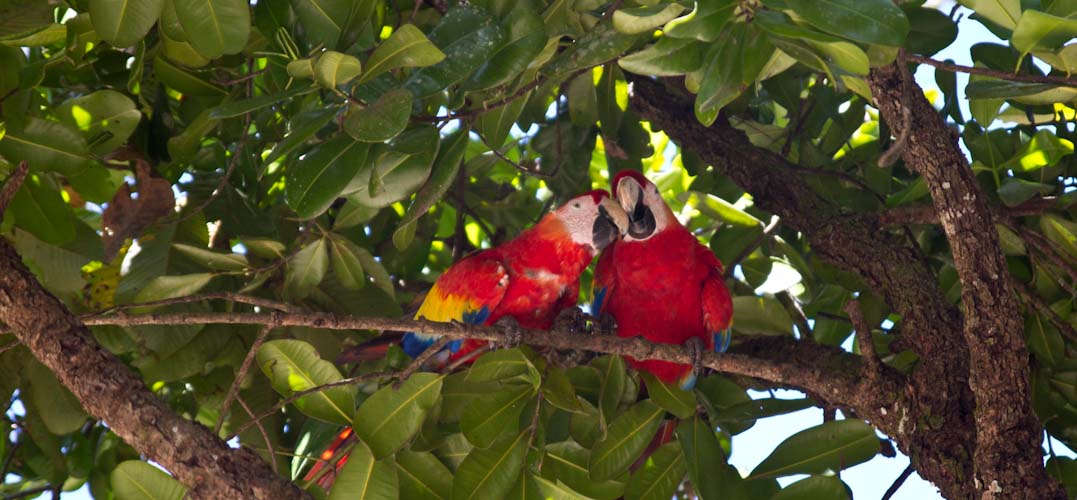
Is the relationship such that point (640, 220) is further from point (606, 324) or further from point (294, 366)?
point (294, 366)

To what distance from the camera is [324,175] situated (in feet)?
5.34

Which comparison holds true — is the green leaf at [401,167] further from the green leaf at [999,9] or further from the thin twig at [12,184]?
the green leaf at [999,9]

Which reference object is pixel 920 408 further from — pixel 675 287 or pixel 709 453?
pixel 675 287

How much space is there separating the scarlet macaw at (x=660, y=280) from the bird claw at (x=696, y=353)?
0.06 meters

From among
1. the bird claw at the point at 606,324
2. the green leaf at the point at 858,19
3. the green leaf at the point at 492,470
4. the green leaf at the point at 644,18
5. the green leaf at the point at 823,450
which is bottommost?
the bird claw at the point at 606,324

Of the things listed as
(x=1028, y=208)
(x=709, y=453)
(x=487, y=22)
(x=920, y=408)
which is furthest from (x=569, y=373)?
(x=1028, y=208)

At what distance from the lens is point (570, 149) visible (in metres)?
2.87

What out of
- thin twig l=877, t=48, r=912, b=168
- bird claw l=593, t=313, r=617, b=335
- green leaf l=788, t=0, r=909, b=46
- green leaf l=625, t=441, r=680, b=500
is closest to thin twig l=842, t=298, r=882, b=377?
thin twig l=877, t=48, r=912, b=168

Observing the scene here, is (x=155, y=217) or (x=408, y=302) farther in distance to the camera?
(x=408, y=302)

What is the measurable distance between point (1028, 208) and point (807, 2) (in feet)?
3.61

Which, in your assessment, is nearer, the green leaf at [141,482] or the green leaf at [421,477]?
the green leaf at [141,482]

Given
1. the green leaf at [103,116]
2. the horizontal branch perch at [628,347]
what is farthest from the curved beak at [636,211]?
the green leaf at [103,116]

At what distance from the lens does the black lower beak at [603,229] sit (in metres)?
2.57

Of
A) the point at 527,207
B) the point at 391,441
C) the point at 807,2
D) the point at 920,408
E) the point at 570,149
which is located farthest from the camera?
the point at 527,207
